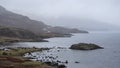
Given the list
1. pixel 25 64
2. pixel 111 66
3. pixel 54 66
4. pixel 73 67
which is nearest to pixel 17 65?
pixel 25 64

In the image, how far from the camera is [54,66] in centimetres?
11069

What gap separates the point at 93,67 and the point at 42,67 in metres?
25.7

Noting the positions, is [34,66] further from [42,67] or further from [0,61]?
[0,61]

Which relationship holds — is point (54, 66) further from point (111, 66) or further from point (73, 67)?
point (111, 66)

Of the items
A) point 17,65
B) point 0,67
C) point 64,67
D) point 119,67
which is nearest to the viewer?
point 0,67

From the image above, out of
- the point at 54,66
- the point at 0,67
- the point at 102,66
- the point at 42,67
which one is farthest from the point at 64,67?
the point at 0,67

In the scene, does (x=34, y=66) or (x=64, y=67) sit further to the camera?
(x=64, y=67)

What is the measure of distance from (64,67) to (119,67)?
1032 inches

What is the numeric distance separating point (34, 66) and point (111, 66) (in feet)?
125

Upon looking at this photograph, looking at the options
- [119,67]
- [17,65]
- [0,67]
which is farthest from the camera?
[119,67]

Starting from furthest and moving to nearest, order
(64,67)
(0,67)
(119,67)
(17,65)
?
(119,67) < (64,67) < (17,65) < (0,67)

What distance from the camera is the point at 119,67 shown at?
117 m

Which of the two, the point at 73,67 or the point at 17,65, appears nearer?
the point at 17,65

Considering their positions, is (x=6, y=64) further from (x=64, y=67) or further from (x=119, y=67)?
(x=119, y=67)
